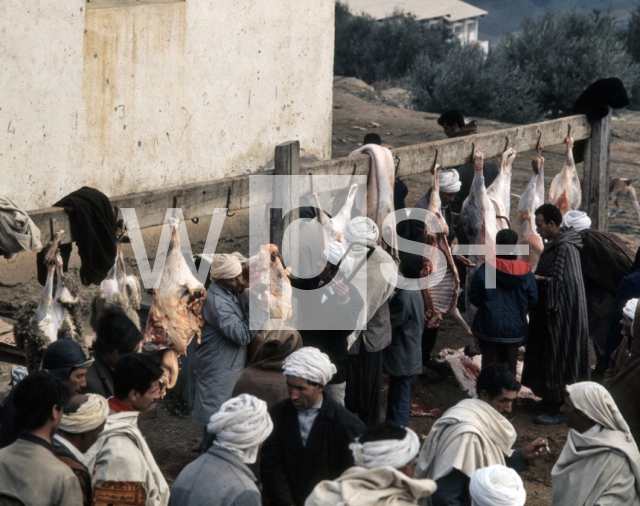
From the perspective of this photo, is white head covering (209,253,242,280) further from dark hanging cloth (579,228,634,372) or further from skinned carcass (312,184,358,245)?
dark hanging cloth (579,228,634,372)

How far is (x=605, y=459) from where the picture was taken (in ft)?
12.9

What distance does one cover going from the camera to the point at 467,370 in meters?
7.11

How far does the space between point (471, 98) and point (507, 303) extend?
48.3ft

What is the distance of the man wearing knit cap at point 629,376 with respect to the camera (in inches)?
188

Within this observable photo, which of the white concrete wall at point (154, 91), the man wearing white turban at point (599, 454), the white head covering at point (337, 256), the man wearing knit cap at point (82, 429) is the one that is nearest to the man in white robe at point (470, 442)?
the man wearing white turban at point (599, 454)

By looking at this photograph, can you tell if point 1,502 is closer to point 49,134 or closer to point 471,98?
→ point 49,134

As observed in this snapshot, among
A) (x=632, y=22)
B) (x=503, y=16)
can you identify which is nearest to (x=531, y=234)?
(x=632, y=22)

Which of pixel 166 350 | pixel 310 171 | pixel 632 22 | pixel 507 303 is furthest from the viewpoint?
pixel 632 22

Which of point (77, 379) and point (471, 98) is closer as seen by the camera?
point (77, 379)

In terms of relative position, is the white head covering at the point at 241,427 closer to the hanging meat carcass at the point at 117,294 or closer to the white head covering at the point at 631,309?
the hanging meat carcass at the point at 117,294

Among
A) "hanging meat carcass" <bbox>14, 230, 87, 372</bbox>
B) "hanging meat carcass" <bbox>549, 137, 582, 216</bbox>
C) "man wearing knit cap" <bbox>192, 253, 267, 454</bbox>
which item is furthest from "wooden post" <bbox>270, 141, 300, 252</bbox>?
"hanging meat carcass" <bbox>549, 137, 582, 216</bbox>

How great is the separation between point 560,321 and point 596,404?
2.53 meters

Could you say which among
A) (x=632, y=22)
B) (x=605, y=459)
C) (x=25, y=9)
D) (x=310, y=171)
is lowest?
(x=605, y=459)

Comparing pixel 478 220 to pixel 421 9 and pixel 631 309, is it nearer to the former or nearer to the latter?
pixel 631 309
